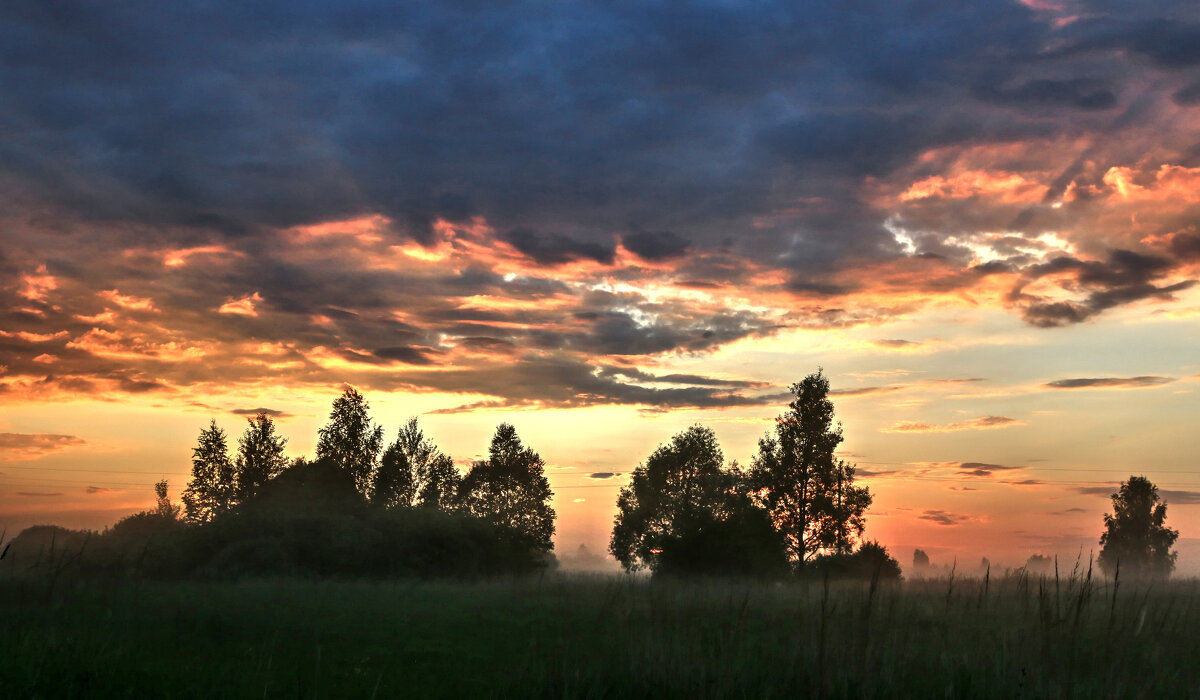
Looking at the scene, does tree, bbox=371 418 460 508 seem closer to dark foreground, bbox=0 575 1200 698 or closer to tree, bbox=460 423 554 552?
tree, bbox=460 423 554 552

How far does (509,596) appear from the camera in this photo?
74.8 ft

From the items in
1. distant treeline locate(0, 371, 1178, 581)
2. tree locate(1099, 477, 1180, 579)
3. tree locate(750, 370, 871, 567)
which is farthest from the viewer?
tree locate(1099, 477, 1180, 579)

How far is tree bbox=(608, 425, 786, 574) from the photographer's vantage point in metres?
38.6

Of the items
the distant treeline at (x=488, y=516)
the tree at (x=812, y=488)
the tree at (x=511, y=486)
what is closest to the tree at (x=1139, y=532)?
the distant treeline at (x=488, y=516)

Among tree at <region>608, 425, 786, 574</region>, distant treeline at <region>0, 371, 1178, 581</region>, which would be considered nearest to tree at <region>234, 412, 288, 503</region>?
distant treeline at <region>0, 371, 1178, 581</region>

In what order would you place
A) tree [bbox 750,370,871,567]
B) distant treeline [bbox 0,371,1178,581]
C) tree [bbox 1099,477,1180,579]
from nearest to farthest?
distant treeline [bbox 0,371,1178,581] < tree [bbox 750,370,871,567] < tree [bbox 1099,477,1180,579]

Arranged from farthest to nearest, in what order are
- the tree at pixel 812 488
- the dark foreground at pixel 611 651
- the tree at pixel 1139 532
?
the tree at pixel 1139 532, the tree at pixel 812 488, the dark foreground at pixel 611 651

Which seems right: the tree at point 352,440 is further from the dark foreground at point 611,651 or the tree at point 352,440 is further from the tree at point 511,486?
the dark foreground at point 611,651

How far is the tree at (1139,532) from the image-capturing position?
6419 centimetres

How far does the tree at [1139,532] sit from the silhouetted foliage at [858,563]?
110ft

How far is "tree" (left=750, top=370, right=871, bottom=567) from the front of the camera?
4666 centimetres

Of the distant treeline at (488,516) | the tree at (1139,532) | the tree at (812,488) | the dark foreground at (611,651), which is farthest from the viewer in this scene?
the tree at (1139,532)

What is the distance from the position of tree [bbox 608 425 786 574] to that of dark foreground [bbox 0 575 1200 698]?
21.0 meters

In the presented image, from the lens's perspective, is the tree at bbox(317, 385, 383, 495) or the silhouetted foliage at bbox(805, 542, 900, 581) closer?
the silhouetted foliage at bbox(805, 542, 900, 581)
